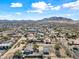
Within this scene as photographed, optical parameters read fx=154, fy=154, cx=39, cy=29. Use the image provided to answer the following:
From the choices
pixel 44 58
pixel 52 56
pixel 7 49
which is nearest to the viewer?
pixel 44 58

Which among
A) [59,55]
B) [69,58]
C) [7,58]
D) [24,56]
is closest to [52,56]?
[59,55]

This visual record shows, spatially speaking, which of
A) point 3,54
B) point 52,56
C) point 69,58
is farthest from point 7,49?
point 69,58

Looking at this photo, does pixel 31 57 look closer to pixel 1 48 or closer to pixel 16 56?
pixel 16 56

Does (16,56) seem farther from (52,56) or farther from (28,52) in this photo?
(52,56)

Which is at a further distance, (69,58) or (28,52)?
(28,52)

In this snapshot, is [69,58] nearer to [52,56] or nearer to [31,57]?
[52,56]

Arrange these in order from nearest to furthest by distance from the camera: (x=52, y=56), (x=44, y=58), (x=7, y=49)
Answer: (x=44, y=58), (x=52, y=56), (x=7, y=49)

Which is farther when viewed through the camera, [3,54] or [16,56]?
[3,54]
